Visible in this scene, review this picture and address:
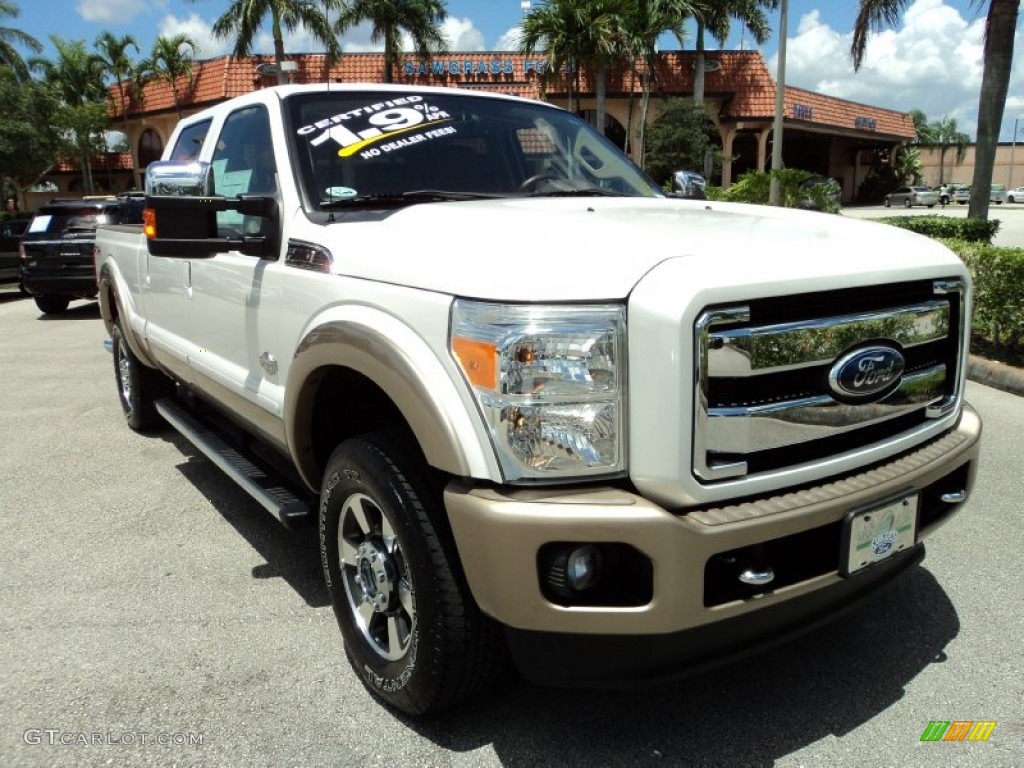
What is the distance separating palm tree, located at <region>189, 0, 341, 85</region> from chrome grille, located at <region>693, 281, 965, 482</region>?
1089 inches

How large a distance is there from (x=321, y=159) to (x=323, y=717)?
6.46ft

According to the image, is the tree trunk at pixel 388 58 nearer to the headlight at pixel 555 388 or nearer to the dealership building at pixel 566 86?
the dealership building at pixel 566 86

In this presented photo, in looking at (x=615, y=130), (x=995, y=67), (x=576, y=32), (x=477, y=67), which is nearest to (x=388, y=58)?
(x=477, y=67)

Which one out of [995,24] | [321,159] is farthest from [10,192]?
[321,159]

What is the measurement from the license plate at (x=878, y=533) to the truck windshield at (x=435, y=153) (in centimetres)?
178

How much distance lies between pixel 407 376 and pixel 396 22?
3180 centimetres

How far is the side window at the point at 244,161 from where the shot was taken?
3336 millimetres

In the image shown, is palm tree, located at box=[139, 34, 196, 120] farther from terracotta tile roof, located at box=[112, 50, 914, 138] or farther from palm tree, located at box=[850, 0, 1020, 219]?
palm tree, located at box=[850, 0, 1020, 219]

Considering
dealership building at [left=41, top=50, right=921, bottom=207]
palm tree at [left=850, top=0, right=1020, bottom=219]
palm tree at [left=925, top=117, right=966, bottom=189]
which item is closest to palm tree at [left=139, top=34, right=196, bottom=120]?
dealership building at [left=41, top=50, right=921, bottom=207]

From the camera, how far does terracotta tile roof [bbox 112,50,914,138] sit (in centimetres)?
3244

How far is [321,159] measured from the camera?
3137 millimetres

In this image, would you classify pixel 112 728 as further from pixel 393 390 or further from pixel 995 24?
pixel 995 24

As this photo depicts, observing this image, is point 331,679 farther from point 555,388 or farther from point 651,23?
point 651,23

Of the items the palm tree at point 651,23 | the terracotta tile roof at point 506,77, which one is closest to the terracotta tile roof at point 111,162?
the terracotta tile roof at point 506,77
